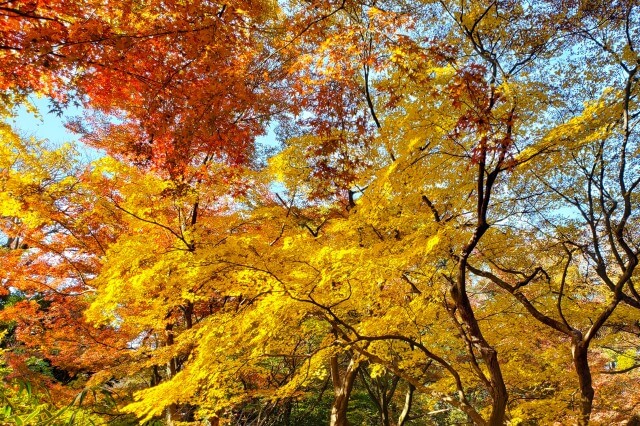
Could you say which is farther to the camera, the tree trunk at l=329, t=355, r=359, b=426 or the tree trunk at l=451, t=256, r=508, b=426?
the tree trunk at l=329, t=355, r=359, b=426

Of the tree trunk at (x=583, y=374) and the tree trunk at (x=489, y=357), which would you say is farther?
Answer: the tree trunk at (x=583, y=374)

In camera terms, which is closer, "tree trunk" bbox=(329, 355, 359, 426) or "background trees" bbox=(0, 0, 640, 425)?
"background trees" bbox=(0, 0, 640, 425)

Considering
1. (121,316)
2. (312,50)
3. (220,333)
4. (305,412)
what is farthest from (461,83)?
(305,412)

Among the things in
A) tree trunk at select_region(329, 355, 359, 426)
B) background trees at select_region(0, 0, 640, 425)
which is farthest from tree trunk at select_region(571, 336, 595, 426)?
tree trunk at select_region(329, 355, 359, 426)

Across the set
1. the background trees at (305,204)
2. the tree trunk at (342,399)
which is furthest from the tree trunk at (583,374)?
the tree trunk at (342,399)

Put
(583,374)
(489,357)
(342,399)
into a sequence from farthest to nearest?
(342,399), (583,374), (489,357)

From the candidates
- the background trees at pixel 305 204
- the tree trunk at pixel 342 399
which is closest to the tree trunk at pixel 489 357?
the background trees at pixel 305 204

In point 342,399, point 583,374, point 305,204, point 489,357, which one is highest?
point 305,204

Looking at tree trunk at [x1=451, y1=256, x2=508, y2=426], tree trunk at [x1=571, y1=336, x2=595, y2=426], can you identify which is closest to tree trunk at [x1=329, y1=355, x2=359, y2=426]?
tree trunk at [x1=451, y1=256, x2=508, y2=426]

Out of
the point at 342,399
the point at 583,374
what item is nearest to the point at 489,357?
the point at 583,374

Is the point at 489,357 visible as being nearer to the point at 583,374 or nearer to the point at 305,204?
the point at 583,374

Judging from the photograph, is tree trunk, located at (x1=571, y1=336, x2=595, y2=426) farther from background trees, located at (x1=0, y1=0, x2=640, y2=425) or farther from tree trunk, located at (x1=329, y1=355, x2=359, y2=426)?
tree trunk, located at (x1=329, y1=355, x2=359, y2=426)

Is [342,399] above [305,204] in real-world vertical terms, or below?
below

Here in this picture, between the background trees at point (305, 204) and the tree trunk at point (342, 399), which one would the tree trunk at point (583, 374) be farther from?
the tree trunk at point (342, 399)
